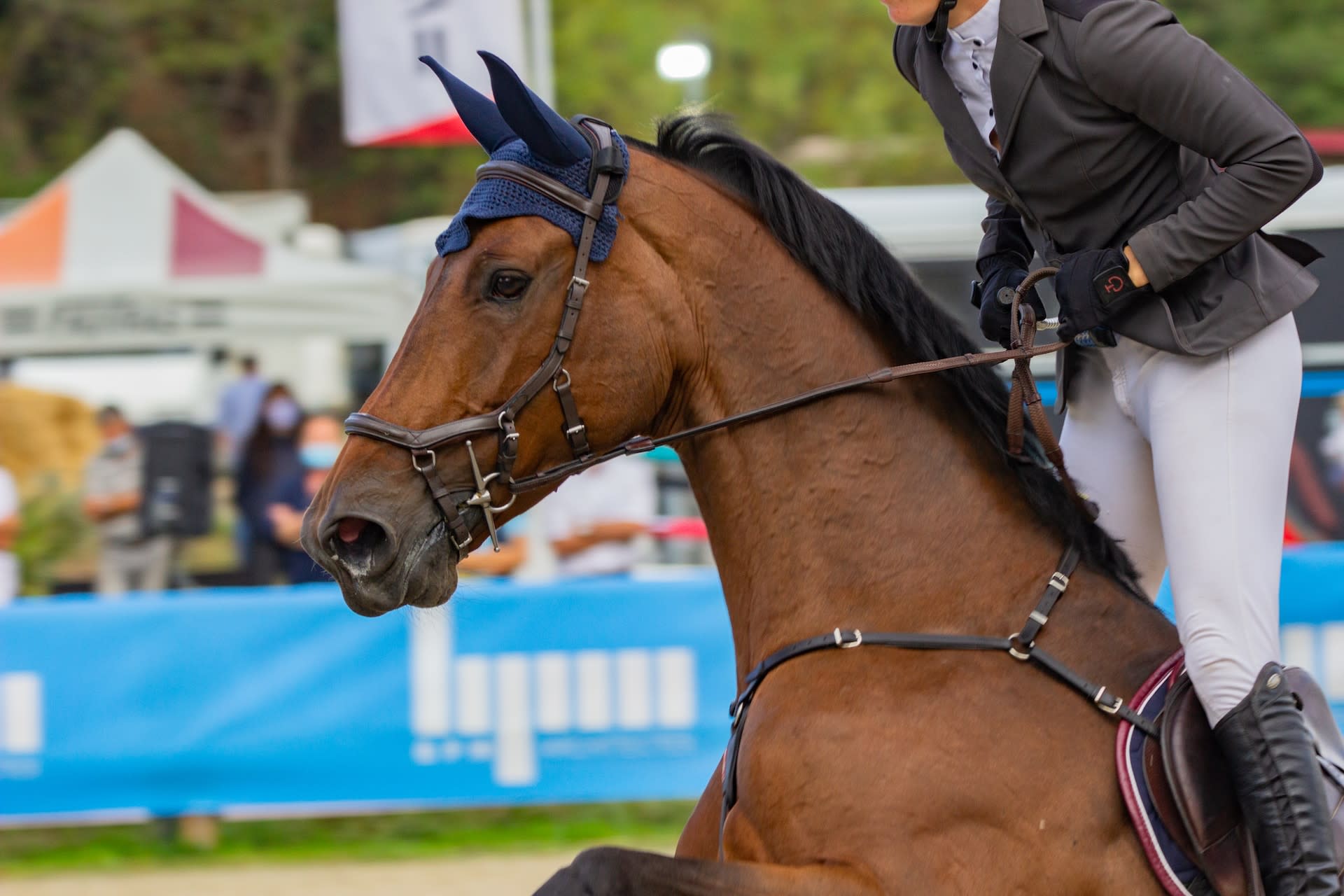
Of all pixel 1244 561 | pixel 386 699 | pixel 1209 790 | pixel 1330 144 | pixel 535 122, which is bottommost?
pixel 386 699

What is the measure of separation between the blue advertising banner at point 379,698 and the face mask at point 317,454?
2.68 metres

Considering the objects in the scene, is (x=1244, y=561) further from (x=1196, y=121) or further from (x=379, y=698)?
(x=379, y=698)

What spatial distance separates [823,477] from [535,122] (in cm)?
89

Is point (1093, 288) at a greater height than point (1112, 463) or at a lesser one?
greater

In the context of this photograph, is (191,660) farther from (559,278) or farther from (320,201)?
(320,201)

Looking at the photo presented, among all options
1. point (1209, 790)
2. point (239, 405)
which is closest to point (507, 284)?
point (1209, 790)

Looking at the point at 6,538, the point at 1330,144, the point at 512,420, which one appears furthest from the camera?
the point at 1330,144

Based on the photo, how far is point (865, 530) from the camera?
2951mm

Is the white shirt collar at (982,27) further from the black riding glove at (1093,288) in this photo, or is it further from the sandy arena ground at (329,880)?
the sandy arena ground at (329,880)

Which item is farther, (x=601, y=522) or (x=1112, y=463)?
(x=601, y=522)

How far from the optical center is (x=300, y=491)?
9602 millimetres

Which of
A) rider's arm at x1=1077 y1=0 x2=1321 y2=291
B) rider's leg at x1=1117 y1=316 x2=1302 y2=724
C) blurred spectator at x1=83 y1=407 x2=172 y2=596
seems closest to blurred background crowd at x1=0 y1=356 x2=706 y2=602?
blurred spectator at x1=83 y1=407 x2=172 y2=596

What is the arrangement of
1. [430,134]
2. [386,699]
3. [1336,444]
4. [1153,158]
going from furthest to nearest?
[1336,444] → [430,134] → [386,699] → [1153,158]

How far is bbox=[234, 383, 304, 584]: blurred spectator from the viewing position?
31.9ft
